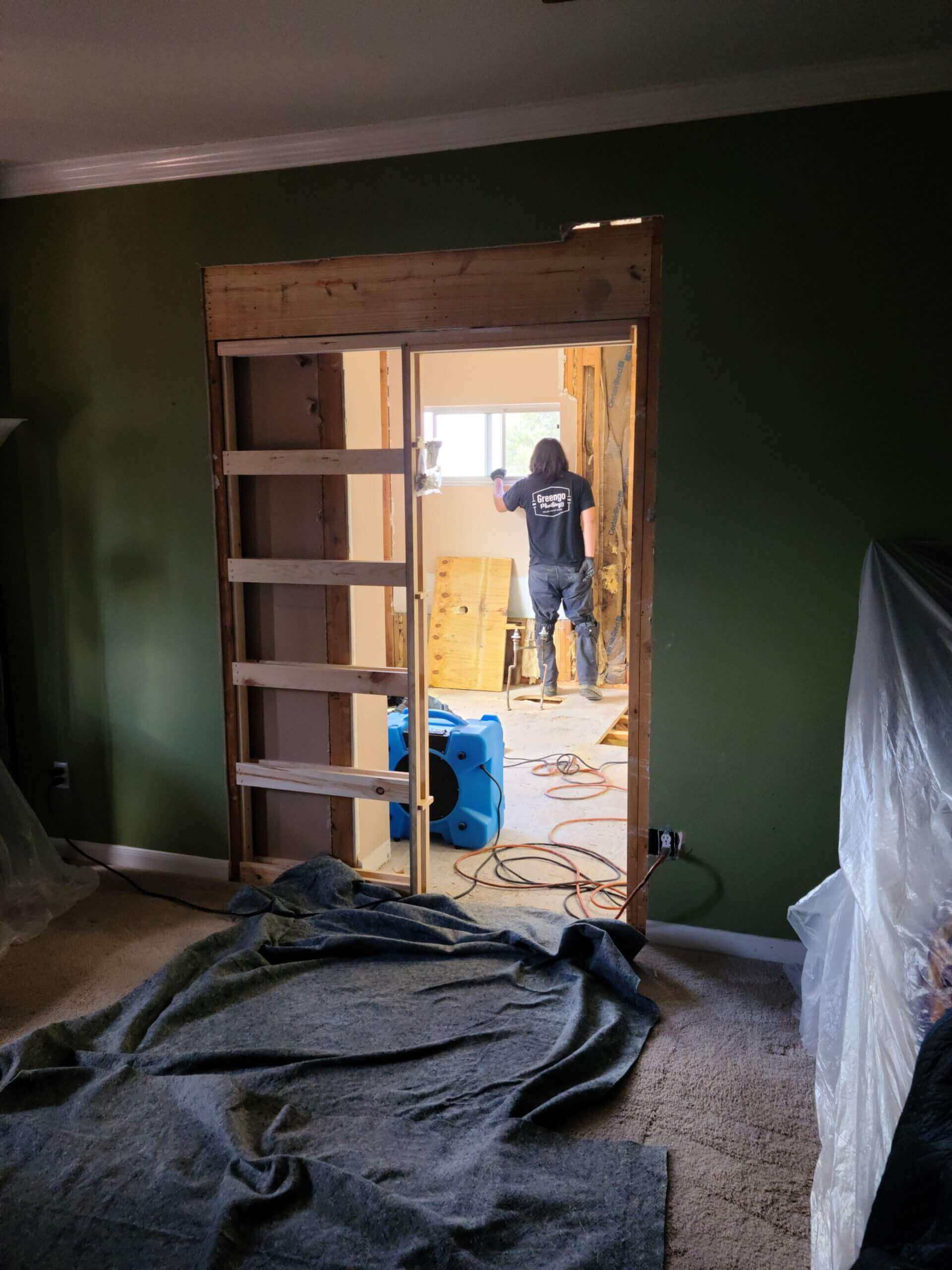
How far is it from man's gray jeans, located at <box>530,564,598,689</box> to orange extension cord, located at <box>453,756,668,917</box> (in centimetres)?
153

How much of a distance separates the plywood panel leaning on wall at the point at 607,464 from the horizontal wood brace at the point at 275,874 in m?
3.56

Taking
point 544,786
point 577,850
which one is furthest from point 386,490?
point 544,786

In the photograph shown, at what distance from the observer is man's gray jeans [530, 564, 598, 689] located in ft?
19.7

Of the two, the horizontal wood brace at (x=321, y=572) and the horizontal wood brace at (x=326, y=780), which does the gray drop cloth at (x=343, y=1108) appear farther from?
the horizontal wood brace at (x=321, y=572)

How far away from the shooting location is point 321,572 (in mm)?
3197

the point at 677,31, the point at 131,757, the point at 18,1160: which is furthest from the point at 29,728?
the point at 677,31

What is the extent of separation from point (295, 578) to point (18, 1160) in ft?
6.10

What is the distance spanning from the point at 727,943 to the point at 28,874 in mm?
2389

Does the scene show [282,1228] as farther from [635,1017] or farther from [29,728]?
[29,728]

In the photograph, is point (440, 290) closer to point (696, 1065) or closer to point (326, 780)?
point (326, 780)

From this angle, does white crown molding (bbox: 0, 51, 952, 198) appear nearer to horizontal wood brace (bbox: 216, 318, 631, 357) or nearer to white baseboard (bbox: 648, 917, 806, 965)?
horizontal wood brace (bbox: 216, 318, 631, 357)

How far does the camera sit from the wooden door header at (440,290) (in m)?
2.73

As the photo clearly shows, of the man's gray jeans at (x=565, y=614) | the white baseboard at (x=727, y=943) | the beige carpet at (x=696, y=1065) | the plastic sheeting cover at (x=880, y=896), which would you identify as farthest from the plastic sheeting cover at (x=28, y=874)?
the man's gray jeans at (x=565, y=614)

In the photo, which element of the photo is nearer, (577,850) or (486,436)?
(577,850)
